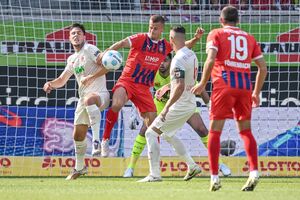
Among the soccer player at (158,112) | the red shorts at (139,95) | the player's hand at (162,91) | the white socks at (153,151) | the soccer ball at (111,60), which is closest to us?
the white socks at (153,151)

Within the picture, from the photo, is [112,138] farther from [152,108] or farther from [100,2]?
[152,108]

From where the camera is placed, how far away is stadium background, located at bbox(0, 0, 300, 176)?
Answer: 17.0 meters

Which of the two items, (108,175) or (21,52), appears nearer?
(108,175)

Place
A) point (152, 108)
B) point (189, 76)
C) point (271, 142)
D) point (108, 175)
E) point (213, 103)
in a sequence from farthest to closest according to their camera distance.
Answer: point (271, 142), point (108, 175), point (152, 108), point (189, 76), point (213, 103)

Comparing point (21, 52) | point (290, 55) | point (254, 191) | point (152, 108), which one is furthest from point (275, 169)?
point (254, 191)

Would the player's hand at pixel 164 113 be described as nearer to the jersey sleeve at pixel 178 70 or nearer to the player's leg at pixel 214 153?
the jersey sleeve at pixel 178 70

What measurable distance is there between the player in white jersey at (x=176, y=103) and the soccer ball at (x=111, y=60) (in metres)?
1.08

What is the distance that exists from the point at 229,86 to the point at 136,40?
3417 millimetres

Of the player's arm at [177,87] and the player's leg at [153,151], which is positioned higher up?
the player's arm at [177,87]

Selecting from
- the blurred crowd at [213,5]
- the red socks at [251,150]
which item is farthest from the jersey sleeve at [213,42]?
the blurred crowd at [213,5]

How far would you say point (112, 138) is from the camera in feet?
56.4

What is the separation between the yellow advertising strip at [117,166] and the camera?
53.4 ft

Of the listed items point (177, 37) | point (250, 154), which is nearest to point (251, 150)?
point (250, 154)

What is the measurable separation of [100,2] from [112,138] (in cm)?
281
